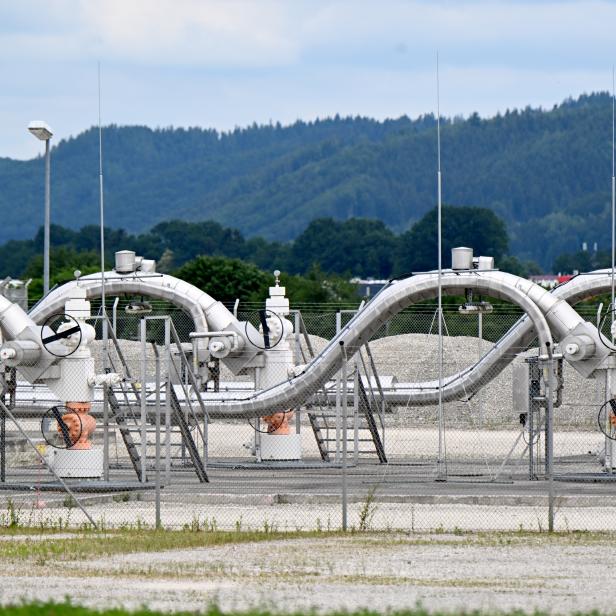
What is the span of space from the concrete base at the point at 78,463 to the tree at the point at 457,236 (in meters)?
152

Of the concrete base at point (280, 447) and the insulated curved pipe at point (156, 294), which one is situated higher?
the insulated curved pipe at point (156, 294)

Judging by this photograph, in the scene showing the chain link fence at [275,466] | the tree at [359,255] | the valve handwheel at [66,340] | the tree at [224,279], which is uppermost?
the tree at [359,255]

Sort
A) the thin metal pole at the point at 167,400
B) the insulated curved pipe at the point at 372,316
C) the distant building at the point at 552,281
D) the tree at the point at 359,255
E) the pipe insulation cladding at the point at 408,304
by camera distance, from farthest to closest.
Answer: the tree at the point at 359,255 → the distant building at the point at 552,281 → the insulated curved pipe at the point at 372,316 → the pipe insulation cladding at the point at 408,304 → the thin metal pole at the point at 167,400

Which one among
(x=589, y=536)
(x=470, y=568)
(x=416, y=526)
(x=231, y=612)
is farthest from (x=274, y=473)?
(x=231, y=612)

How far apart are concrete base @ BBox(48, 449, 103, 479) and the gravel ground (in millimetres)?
9432

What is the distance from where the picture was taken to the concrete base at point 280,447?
3375 cm

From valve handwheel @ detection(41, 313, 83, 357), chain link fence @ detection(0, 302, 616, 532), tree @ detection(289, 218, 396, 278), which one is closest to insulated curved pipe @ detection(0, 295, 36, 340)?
chain link fence @ detection(0, 302, 616, 532)

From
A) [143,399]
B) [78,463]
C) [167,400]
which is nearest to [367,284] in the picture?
[78,463]

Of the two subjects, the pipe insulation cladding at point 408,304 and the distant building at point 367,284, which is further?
the distant building at point 367,284

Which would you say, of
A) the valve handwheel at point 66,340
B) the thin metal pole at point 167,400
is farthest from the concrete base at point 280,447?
the thin metal pole at point 167,400

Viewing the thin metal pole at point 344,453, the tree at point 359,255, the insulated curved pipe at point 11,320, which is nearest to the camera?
the thin metal pole at point 344,453

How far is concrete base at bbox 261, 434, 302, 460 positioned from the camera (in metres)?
33.8

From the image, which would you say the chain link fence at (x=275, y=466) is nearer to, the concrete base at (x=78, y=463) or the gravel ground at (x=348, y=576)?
the concrete base at (x=78, y=463)

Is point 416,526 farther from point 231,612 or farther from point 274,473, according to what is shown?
point 274,473
